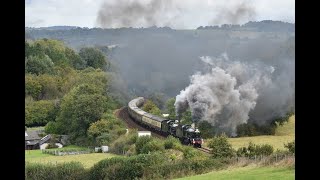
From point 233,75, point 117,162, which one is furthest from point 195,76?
point 117,162

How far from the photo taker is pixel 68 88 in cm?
507

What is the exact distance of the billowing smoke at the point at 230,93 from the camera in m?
4.97

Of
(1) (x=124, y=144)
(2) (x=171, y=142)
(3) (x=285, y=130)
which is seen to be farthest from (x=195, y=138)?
(3) (x=285, y=130)

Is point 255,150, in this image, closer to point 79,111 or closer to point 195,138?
point 195,138

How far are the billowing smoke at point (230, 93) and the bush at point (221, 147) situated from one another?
0.14 m

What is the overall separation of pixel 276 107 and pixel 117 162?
1810 mm

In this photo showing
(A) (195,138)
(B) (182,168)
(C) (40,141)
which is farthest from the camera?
(A) (195,138)

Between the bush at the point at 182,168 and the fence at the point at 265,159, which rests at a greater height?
the fence at the point at 265,159

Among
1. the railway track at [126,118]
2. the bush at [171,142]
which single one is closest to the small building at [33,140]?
the railway track at [126,118]

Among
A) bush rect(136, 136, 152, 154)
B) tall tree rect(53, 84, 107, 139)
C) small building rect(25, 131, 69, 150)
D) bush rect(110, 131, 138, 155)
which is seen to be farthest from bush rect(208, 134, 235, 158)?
small building rect(25, 131, 69, 150)

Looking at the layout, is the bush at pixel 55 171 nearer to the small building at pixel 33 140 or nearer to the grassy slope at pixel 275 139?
the small building at pixel 33 140

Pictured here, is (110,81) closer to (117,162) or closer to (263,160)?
(117,162)

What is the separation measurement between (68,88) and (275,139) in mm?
2366
